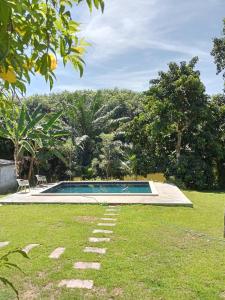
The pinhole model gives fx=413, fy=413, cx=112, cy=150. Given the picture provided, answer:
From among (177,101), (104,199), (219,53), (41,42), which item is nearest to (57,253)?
(41,42)

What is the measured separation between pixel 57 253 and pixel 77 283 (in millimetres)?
1436

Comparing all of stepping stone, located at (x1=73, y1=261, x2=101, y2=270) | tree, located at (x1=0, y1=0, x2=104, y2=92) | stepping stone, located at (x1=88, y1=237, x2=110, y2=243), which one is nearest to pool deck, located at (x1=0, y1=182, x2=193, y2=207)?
stepping stone, located at (x1=88, y1=237, x2=110, y2=243)

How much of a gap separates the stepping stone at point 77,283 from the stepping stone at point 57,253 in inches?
44.1

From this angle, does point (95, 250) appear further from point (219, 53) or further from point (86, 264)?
point (219, 53)

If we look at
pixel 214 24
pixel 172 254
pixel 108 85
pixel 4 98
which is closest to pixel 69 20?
pixel 4 98

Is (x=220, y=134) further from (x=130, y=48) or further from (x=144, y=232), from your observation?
(x=144, y=232)

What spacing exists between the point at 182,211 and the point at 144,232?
3.13m

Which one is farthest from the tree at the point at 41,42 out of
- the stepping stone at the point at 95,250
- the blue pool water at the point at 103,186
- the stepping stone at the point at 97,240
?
the blue pool water at the point at 103,186

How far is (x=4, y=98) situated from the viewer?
160cm

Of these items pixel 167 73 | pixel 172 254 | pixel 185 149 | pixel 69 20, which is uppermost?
pixel 167 73

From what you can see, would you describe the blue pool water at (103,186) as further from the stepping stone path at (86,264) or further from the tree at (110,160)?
the stepping stone path at (86,264)

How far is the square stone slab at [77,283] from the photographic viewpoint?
4.95 metres

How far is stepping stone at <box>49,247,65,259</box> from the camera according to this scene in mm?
6239

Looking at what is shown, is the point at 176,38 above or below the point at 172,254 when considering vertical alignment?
above
